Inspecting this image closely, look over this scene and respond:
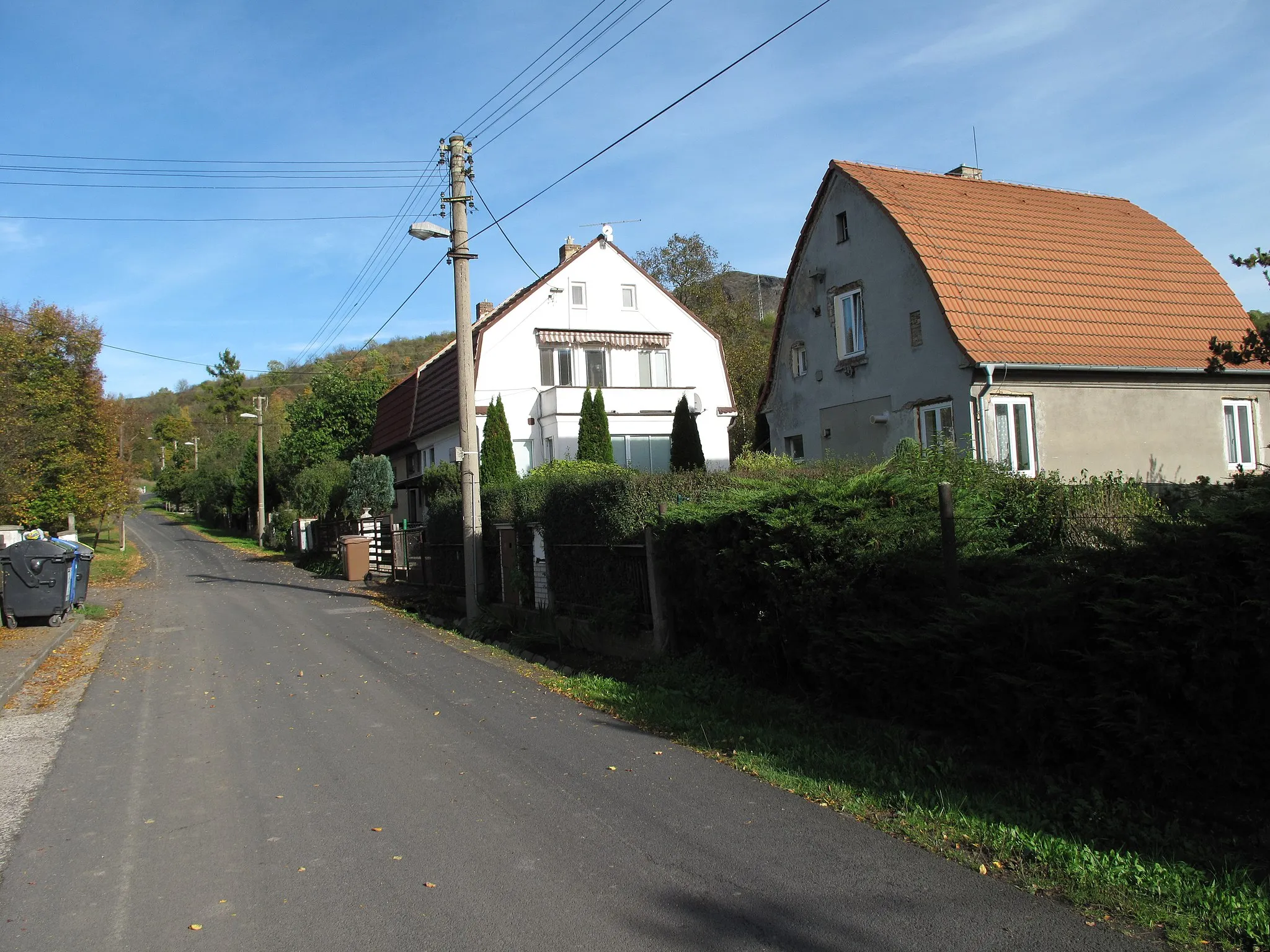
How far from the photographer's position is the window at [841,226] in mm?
20766

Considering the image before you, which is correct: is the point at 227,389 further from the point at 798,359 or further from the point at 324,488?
the point at 798,359

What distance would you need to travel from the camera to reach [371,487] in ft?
115

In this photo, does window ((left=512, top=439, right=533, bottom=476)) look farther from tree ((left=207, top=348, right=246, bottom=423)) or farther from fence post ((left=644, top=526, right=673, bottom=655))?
tree ((left=207, top=348, right=246, bottom=423))

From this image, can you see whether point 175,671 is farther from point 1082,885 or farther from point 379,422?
point 379,422

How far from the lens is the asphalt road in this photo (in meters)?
4.21

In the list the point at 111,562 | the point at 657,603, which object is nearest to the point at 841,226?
the point at 657,603

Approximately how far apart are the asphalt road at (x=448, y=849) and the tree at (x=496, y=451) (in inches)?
730

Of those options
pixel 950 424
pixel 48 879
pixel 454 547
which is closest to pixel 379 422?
pixel 454 547

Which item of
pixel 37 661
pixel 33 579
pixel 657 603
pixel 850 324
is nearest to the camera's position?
pixel 657 603

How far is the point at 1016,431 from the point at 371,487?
2427 centimetres

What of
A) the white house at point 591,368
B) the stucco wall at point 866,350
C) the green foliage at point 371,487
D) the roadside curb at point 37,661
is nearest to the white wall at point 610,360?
the white house at point 591,368

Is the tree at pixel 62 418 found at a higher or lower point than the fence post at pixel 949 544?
higher

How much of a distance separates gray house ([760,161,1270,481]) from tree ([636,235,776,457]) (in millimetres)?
19363

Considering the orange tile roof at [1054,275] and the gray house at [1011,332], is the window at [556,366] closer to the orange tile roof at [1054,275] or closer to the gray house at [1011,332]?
the gray house at [1011,332]
